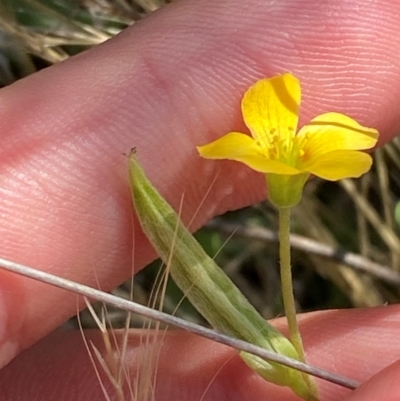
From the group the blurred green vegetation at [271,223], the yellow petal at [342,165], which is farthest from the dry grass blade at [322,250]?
the yellow petal at [342,165]

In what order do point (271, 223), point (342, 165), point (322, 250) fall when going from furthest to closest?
1. point (271, 223)
2. point (322, 250)
3. point (342, 165)

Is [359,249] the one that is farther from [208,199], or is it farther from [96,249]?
[96,249]

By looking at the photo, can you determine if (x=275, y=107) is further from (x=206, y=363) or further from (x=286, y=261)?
(x=206, y=363)

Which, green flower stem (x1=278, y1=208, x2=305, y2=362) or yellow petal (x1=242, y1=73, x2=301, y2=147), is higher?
yellow petal (x1=242, y1=73, x2=301, y2=147)

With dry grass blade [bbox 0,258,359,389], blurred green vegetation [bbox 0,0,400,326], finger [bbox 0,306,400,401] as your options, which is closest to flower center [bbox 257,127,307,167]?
dry grass blade [bbox 0,258,359,389]

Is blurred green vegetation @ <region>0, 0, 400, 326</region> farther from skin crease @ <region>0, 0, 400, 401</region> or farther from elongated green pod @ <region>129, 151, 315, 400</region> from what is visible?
elongated green pod @ <region>129, 151, 315, 400</region>

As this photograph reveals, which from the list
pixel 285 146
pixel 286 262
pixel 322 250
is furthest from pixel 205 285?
pixel 322 250

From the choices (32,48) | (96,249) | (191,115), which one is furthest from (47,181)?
(32,48)
